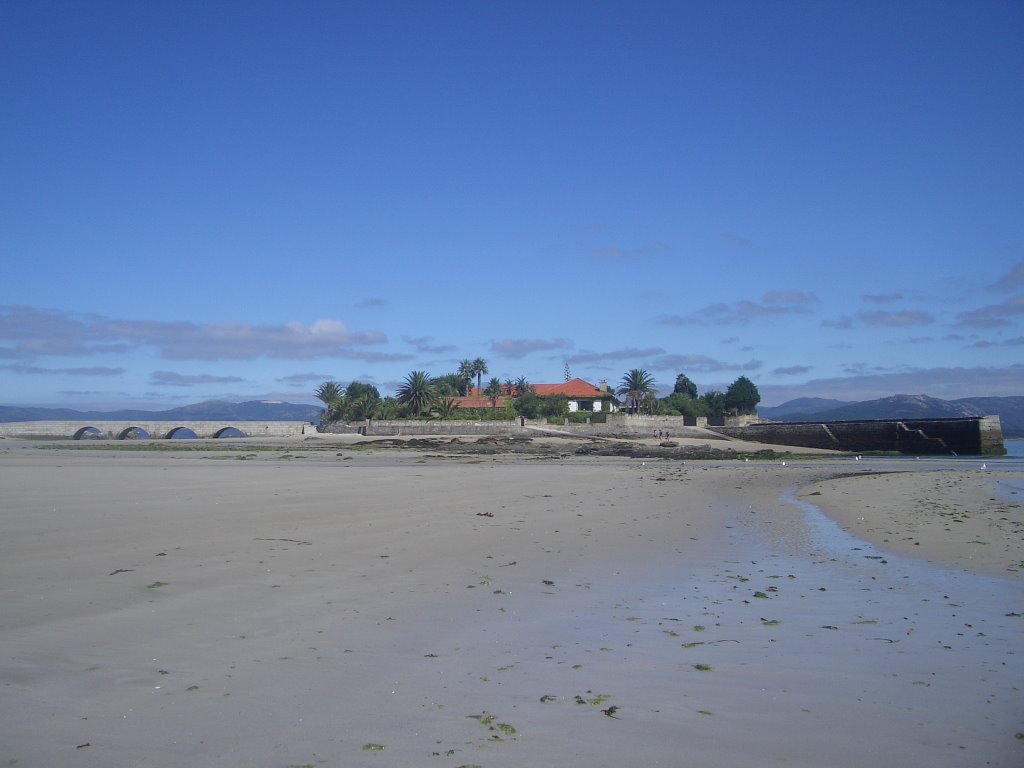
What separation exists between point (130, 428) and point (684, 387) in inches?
3304

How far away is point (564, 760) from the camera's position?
387 cm

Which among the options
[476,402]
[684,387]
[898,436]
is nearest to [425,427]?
[476,402]

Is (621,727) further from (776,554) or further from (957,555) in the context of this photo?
(957,555)

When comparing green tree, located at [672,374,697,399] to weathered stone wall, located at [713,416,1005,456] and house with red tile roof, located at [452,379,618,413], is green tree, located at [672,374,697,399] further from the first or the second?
weathered stone wall, located at [713,416,1005,456]

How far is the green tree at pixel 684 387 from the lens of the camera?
121m

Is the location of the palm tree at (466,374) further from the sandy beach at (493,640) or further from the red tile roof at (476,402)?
the sandy beach at (493,640)

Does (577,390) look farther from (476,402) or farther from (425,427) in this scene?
(425,427)

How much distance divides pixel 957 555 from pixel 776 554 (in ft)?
8.58

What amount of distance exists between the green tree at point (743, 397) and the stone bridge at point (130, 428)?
56118 millimetres

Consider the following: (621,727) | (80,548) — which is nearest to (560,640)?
(621,727)

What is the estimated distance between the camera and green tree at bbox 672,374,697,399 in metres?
121

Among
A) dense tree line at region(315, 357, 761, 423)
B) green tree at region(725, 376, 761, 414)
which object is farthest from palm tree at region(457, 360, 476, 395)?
green tree at region(725, 376, 761, 414)

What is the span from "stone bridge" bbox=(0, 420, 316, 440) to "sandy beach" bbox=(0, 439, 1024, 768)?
71.5m

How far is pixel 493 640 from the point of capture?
240 inches
